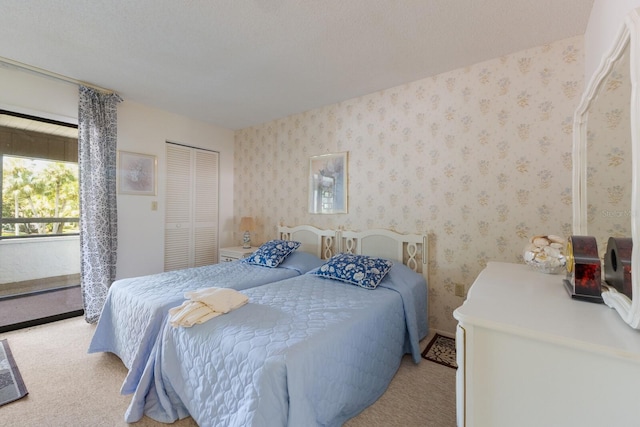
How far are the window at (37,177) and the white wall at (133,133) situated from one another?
0.19 meters

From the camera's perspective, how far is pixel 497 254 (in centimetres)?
229

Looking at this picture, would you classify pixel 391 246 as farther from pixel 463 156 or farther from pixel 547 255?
pixel 547 255

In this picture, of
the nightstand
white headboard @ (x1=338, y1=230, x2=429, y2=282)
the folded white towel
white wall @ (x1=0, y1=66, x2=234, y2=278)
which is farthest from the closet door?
the folded white towel

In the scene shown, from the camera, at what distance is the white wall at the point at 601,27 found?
123cm

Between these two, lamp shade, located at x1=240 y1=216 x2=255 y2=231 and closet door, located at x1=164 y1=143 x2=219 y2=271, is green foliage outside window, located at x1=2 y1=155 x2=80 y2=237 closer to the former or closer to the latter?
closet door, located at x1=164 y1=143 x2=219 y2=271

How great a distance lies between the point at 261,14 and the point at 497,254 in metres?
2.55

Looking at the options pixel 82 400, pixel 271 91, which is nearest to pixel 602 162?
pixel 271 91

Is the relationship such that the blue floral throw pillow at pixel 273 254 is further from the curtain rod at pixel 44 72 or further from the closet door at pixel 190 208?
the curtain rod at pixel 44 72

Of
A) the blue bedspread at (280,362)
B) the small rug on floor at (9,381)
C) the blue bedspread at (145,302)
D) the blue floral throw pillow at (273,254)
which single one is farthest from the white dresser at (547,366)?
the small rug on floor at (9,381)

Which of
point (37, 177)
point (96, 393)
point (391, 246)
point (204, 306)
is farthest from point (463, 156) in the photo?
point (37, 177)

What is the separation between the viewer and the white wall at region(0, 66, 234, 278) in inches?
103

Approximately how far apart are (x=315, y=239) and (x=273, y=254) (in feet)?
1.94

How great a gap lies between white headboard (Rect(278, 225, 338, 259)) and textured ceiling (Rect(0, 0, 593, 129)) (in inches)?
62.7

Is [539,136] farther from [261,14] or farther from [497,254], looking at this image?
[261,14]
